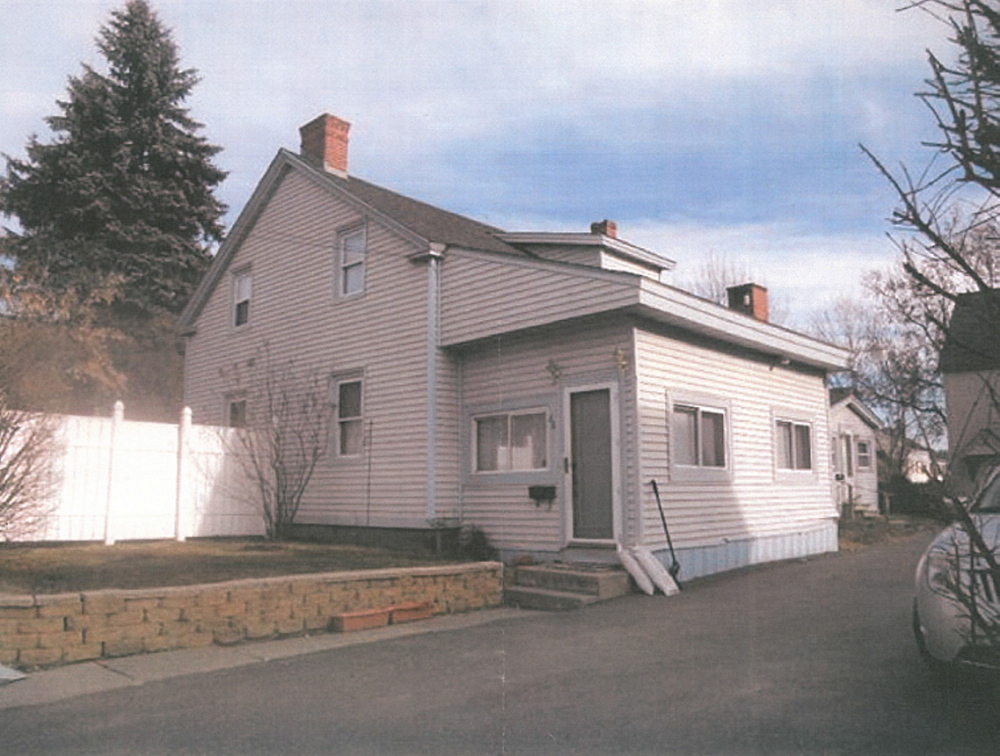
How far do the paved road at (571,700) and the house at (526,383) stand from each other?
3637 mm

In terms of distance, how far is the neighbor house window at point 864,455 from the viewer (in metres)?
28.2

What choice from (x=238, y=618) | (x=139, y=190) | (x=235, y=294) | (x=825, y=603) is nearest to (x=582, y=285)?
(x=825, y=603)

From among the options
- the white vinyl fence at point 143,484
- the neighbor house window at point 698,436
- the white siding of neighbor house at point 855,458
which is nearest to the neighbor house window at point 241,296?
the white vinyl fence at point 143,484

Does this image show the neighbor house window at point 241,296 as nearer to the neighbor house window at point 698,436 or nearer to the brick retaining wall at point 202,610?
the brick retaining wall at point 202,610

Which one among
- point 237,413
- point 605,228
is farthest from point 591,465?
point 237,413

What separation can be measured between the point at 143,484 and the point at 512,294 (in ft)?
21.8

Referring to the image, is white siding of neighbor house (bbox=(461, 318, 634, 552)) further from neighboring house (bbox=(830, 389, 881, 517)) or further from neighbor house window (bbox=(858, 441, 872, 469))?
neighbor house window (bbox=(858, 441, 872, 469))

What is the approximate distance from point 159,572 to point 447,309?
609 centimetres

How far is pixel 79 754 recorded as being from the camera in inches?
180

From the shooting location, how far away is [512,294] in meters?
12.2

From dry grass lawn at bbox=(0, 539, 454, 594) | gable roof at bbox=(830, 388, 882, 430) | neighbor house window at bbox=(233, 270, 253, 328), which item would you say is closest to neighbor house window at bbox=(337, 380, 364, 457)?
dry grass lawn at bbox=(0, 539, 454, 594)

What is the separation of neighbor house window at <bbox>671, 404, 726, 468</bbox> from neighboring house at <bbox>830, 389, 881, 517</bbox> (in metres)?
13.5

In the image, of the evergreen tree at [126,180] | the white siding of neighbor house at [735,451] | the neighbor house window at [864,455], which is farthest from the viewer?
the neighbor house window at [864,455]

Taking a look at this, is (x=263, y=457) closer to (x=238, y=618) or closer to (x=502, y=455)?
(x=502, y=455)
